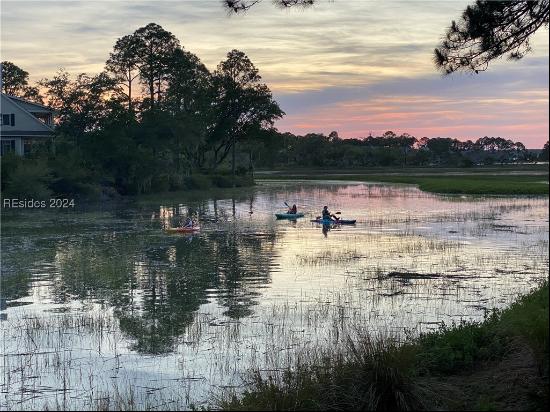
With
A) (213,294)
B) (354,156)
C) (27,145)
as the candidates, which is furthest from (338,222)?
(354,156)

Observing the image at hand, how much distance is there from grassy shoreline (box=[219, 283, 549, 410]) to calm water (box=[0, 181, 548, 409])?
197 cm

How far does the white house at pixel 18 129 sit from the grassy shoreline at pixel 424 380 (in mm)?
56009

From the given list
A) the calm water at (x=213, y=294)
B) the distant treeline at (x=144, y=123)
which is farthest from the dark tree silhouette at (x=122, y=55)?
the calm water at (x=213, y=294)

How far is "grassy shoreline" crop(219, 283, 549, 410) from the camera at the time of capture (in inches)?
287

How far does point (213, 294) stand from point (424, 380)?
9.58 metres

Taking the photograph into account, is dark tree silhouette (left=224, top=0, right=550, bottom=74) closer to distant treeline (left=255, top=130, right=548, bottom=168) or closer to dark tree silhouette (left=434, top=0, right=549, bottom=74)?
dark tree silhouette (left=434, top=0, right=549, bottom=74)

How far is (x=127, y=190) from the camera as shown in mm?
61625

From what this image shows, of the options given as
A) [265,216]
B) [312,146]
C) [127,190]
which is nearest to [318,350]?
[265,216]

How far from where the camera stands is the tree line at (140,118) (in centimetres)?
5381

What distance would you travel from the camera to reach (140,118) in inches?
2630

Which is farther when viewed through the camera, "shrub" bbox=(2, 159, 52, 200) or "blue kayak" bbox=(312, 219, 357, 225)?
"shrub" bbox=(2, 159, 52, 200)

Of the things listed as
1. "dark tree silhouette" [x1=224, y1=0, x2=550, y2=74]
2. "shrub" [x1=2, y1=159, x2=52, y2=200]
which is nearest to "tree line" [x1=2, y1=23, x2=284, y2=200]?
"shrub" [x1=2, y1=159, x2=52, y2=200]

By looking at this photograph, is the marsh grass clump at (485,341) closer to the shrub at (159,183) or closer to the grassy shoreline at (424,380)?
the grassy shoreline at (424,380)

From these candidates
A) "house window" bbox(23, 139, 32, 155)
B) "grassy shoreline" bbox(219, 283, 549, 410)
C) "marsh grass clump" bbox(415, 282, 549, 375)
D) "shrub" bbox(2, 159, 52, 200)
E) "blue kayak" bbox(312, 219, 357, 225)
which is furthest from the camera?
"house window" bbox(23, 139, 32, 155)
